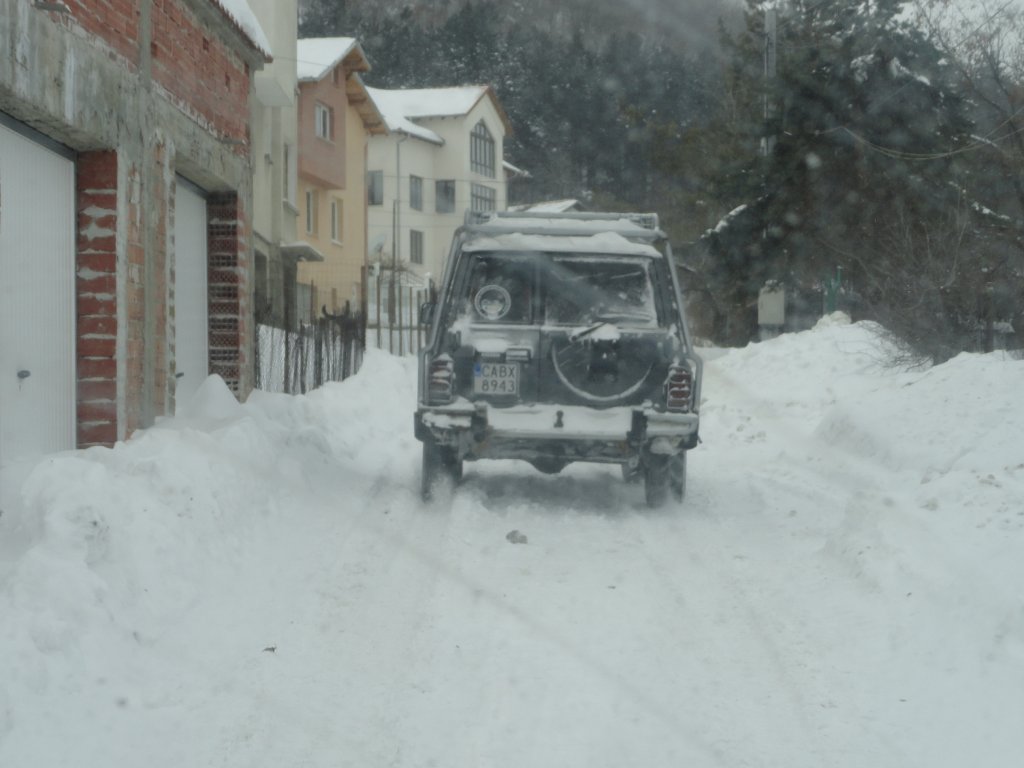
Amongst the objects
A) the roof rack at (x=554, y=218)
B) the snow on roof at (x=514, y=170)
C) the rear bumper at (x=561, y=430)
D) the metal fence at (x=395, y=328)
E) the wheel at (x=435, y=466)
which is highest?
the snow on roof at (x=514, y=170)

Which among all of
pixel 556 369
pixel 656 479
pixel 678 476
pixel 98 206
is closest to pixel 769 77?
pixel 678 476

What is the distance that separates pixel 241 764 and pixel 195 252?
347 inches

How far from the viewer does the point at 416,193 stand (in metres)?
58.3

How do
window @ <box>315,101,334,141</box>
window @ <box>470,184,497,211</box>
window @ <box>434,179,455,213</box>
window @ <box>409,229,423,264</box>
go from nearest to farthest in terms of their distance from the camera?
window @ <box>315,101,334,141</box> → window @ <box>409,229,423,264</box> → window @ <box>434,179,455,213</box> → window @ <box>470,184,497,211</box>

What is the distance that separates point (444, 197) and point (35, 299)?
171 ft

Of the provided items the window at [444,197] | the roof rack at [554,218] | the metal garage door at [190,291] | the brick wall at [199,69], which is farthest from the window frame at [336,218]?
the roof rack at [554,218]

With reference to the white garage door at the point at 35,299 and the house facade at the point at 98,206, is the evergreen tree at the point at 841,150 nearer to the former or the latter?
the house facade at the point at 98,206

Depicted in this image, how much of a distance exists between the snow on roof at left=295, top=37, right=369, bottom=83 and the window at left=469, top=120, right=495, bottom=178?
20.8 m

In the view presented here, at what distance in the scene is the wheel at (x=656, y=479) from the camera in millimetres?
9422

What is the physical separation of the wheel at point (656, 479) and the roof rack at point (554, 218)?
2.04m

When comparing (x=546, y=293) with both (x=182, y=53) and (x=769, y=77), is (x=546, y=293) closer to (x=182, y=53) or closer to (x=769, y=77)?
(x=182, y=53)

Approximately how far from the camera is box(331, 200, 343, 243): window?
4112 cm

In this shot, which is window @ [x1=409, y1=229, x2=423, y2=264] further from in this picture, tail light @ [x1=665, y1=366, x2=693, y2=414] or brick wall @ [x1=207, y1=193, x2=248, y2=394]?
tail light @ [x1=665, y1=366, x2=693, y2=414]

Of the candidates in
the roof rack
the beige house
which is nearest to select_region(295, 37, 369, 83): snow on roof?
the beige house
